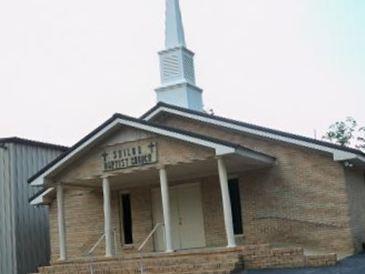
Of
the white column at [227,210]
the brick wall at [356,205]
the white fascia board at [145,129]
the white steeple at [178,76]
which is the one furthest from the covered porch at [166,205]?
the white steeple at [178,76]

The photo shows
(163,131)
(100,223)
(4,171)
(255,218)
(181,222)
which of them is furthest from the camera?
(4,171)

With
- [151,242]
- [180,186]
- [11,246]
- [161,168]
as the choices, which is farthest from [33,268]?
[161,168]

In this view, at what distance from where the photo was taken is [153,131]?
17.2 metres

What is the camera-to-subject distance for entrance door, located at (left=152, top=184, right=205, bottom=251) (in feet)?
64.7

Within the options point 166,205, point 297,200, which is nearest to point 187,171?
point 166,205

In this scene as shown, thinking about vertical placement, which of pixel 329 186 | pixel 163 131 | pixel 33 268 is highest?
pixel 163 131

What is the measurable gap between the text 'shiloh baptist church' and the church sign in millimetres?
32

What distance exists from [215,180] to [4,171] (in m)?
8.40

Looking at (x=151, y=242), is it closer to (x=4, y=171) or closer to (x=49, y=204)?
(x=49, y=204)

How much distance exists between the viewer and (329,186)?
704 inches

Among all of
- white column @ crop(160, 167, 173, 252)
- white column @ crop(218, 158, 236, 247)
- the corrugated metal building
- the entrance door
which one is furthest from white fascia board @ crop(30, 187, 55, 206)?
white column @ crop(218, 158, 236, 247)

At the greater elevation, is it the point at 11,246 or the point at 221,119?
the point at 221,119

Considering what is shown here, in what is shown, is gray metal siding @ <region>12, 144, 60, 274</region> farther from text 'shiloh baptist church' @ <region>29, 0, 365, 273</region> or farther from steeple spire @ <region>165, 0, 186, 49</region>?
steeple spire @ <region>165, 0, 186, 49</region>

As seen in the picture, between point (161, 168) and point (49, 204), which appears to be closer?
point (161, 168)
